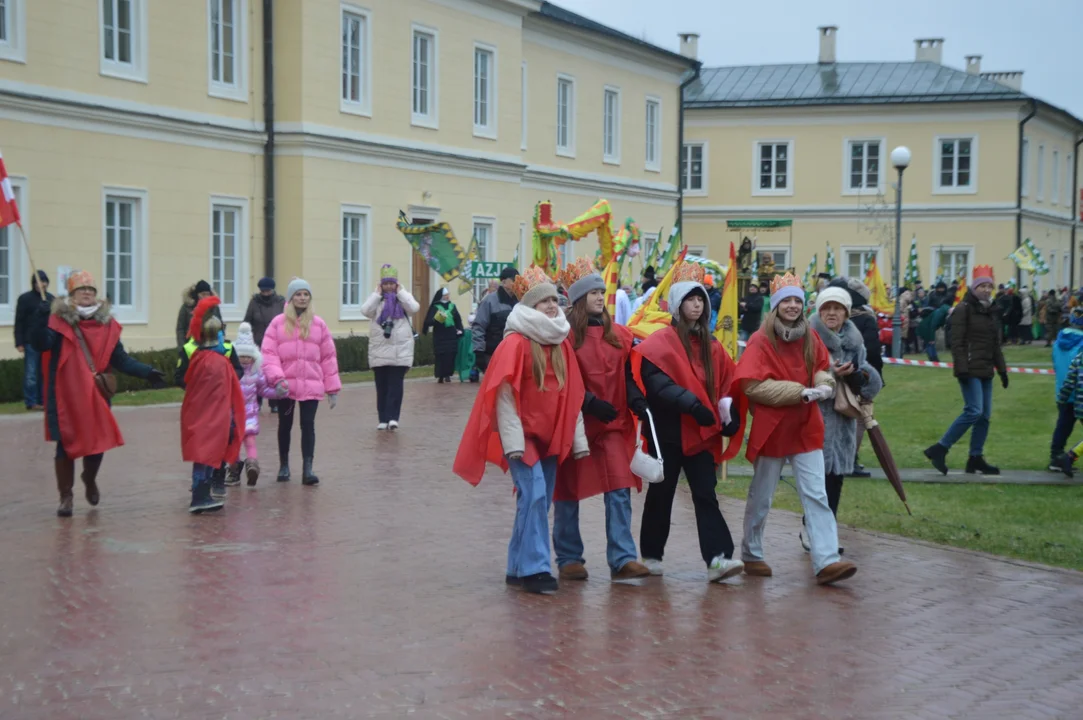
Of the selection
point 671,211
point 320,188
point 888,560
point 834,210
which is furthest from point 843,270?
point 888,560

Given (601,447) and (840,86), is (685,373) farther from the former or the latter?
(840,86)

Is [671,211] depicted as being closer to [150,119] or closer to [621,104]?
[621,104]

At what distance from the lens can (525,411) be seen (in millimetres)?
8484

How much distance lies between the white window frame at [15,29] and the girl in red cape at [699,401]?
16242 millimetres

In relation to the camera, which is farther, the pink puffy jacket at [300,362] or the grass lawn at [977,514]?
the pink puffy jacket at [300,362]

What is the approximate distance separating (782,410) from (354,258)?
21463 millimetres

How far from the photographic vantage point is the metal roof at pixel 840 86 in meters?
A: 52.5

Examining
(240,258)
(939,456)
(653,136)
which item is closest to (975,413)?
(939,456)

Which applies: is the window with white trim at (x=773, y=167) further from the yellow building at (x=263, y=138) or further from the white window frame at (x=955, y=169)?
the yellow building at (x=263, y=138)

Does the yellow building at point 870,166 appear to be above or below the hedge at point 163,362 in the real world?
above

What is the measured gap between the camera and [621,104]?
41688 mm

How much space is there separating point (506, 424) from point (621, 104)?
34.3 m

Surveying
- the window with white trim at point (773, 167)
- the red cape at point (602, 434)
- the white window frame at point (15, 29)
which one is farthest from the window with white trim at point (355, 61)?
the window with white trim at point (773, 167)

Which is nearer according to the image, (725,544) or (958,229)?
(725,544)
